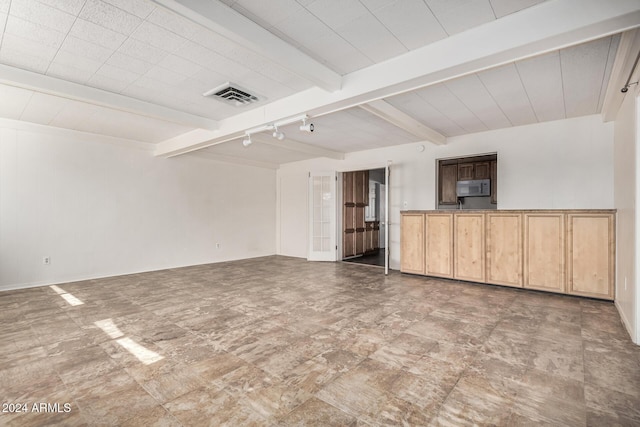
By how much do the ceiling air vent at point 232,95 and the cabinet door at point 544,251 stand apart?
4.46m

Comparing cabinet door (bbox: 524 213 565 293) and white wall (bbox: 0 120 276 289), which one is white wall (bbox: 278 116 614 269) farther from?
white wall (bbox: 0 120 276 289)

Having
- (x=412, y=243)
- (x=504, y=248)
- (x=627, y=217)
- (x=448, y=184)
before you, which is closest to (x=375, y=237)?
(x=448, y=184)

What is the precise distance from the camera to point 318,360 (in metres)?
2.44

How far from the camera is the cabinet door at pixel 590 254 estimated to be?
4.04 metres

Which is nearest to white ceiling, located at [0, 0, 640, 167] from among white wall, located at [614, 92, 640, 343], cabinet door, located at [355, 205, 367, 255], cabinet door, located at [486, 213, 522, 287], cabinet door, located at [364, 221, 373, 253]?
white wall, located at [614, 92, 640, 343]

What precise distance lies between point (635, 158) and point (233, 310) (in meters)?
4.44

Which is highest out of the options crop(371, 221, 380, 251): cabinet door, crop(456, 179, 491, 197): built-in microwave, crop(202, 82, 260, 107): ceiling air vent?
crop(202, 82, 260, 107): ceiling air vent

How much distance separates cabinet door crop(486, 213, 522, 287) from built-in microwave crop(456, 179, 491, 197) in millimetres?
2019

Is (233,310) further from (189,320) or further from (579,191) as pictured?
(579,191)

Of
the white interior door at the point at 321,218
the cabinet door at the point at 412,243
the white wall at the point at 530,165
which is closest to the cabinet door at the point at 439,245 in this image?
the cabinet door at the point at 412,243

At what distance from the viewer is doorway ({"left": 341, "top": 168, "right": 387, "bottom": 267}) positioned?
316 inches

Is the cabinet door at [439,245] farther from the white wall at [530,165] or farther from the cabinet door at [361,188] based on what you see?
the cabinet door at [361,188]

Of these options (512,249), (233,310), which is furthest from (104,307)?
(512,249)

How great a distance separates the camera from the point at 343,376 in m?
2.20
